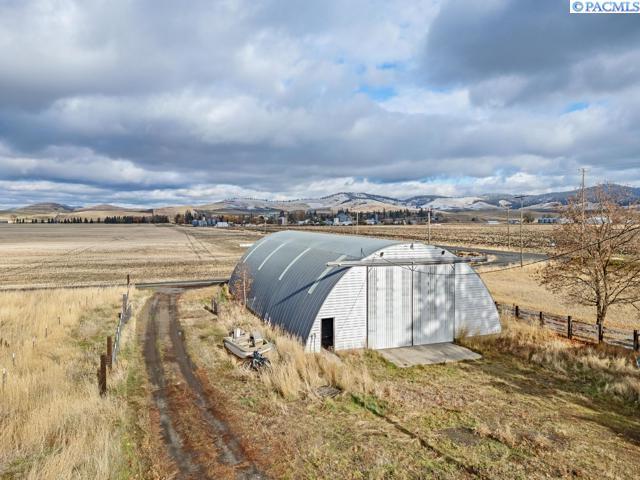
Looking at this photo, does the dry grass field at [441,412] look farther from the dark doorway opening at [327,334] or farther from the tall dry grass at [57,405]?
the tall dry grass at [57,405]

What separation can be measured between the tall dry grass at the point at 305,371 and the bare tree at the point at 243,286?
8247 millimetres

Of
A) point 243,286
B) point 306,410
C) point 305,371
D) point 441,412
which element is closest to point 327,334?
point 305,371

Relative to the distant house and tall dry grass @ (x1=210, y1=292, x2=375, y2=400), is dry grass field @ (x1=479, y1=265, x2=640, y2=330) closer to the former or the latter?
the distant house

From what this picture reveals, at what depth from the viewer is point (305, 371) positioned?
16.3 m

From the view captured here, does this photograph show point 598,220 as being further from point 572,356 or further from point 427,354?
point 427,354

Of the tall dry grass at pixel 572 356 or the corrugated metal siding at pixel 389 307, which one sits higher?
the corrugated metal siding at pixel 389 307

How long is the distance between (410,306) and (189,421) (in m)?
13.1

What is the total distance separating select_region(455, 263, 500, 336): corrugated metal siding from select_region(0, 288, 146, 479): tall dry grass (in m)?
16.9

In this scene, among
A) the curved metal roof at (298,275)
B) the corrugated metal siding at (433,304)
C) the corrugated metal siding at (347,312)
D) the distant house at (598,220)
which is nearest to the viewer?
the corrugated metal siding at (347,312)

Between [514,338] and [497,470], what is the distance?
13.9 metres

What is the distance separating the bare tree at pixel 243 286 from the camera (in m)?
29.6

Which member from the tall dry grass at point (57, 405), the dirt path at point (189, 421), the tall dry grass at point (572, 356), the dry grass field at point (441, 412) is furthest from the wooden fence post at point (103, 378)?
the tall dry grass at point (572, 356)

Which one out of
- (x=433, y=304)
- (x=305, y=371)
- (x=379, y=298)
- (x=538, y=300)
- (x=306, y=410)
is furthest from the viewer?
(x=538, y=300)

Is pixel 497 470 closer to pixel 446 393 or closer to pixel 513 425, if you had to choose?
pixel 513 425
